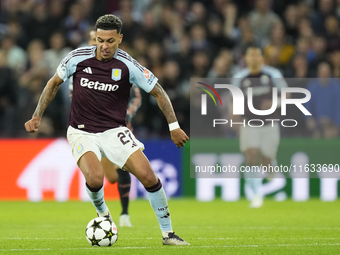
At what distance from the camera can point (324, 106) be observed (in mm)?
13680

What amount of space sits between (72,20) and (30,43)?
1148 millimetres

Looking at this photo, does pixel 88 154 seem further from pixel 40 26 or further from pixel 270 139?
pixel 40 26

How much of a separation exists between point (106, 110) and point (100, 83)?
0.29m

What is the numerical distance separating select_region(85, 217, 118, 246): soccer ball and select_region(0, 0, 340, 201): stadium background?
22.7 feet


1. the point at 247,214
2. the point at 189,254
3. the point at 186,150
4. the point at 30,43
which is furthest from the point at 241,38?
the point at 189,254

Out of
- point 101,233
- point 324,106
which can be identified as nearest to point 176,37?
point 324,106

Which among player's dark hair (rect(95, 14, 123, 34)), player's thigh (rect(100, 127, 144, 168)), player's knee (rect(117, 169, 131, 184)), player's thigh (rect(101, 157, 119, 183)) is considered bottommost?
player's knee (rect(117, 169, 131, 184))

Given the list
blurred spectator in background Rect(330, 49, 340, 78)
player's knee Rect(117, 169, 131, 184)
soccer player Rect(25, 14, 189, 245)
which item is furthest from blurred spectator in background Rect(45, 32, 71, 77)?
soccer player Rect(25, 14, 189, 245)

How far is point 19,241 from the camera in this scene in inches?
285

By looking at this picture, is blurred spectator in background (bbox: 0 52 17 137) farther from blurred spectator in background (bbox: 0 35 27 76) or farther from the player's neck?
the player's neck

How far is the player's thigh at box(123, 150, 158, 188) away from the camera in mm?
6598

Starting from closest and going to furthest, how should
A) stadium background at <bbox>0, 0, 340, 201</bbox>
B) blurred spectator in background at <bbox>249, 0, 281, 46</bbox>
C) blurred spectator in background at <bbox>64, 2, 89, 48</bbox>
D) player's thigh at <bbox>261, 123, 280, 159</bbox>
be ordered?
player's thigh at <bbox>261, 123, 280, 159</bbox>
stadium background at <bbox>0, 0, 340, 201</bbox>
blurred spectator in background at <bbox>64, 2, 89, 48</bbox>
blurred spectator in background at <bbox>249, 0, 281, 46</bbox>

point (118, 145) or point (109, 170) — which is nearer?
point (118, 145)

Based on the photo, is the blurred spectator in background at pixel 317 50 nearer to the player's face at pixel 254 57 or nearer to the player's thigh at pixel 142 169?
the player's face at pixel 254 57
